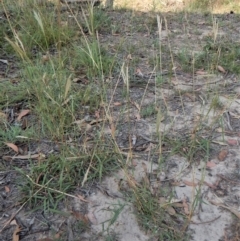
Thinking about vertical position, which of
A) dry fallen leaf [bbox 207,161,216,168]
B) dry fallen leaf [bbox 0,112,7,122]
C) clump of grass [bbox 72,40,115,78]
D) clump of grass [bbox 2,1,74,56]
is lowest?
dry fallen leaf [bbox 207,161,216,168]

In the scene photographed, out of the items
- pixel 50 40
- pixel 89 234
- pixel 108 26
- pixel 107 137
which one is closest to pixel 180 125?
pixel 107 137

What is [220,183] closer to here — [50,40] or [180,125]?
[180,125]

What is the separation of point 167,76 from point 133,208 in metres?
1.44

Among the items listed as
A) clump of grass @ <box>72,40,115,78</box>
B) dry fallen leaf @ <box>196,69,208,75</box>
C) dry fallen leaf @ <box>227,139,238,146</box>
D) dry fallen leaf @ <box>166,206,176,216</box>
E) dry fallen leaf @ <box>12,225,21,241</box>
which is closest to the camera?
dry fallen leaf @ <box>12,225,21,241</box>

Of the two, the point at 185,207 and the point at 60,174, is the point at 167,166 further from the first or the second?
the point at 60,174

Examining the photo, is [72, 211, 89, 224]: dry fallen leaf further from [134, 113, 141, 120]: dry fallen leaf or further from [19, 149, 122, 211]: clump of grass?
[134, 113, 141, 120]: dry fallen leaf

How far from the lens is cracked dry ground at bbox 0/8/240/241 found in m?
1.76

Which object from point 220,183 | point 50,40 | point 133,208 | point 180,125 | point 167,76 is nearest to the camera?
point 133,208

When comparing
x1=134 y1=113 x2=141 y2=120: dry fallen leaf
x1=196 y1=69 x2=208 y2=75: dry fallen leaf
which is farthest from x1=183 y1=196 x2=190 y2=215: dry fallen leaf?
x1=196 y1=69 x2=208 y2=75: dry fallen leaf

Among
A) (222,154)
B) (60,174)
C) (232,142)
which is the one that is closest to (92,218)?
(60,174)

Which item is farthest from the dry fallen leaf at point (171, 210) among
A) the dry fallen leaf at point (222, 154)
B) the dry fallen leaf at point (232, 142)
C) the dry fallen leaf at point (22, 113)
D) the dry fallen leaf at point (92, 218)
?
the dry fallen leaf at point (22, 113)

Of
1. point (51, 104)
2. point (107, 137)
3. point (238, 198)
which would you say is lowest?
point (238, 198)

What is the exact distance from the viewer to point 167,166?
2104 mm

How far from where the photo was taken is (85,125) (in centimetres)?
236
